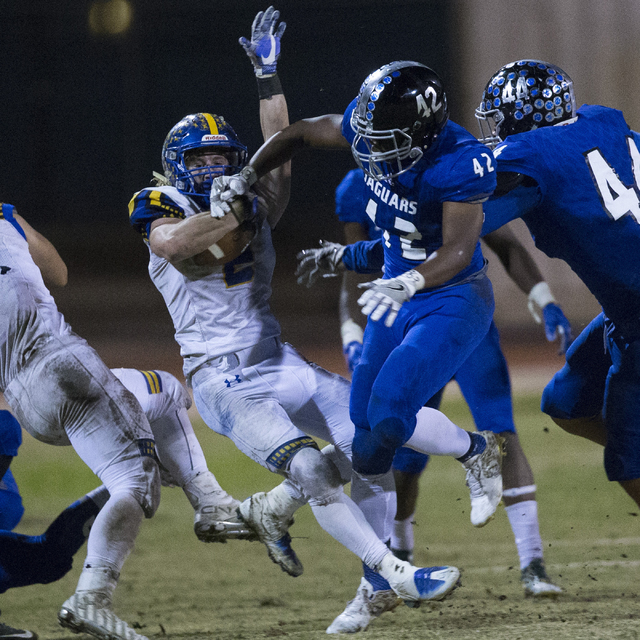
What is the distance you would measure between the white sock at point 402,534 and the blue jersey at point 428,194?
3.14 ft

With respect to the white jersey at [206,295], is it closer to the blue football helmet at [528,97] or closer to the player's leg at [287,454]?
the player's leg at [287,454]

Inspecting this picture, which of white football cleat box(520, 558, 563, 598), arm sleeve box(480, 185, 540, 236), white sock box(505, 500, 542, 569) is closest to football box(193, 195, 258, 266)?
arm sleeve box(480, 185, 540, 236)

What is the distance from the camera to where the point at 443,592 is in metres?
2.36

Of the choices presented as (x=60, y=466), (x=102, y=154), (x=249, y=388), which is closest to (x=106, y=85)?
(x=102, y=154)

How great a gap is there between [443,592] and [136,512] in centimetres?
106

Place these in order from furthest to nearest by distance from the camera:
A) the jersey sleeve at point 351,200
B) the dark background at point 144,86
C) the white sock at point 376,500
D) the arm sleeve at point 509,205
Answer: the dark background at point 144,86 → the jersey sleeve at point 351,200 → the white sock at point 376,500 → the arm sleeve at point 509,205

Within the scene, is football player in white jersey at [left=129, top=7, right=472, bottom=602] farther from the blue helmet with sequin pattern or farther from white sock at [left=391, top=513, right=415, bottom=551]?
the blue helmet with sequin pattern

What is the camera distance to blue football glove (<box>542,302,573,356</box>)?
9.53 ft

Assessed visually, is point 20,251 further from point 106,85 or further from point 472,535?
point 472,535

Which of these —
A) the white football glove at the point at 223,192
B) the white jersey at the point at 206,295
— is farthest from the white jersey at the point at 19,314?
the white football glove at the point at 223,192

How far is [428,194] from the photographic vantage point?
237 cm

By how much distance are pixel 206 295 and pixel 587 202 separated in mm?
1348

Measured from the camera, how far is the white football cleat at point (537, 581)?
284 cm

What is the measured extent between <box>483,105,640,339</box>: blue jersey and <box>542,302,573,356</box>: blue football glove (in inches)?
8.9
